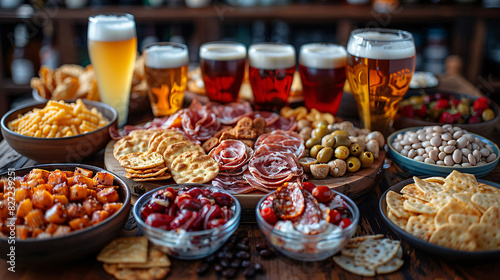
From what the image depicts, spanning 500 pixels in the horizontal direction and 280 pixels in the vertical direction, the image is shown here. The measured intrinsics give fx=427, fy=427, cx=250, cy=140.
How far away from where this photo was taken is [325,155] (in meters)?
1.37

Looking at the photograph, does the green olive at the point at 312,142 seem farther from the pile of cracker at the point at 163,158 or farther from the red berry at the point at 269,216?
the red berry at the point at 269,216

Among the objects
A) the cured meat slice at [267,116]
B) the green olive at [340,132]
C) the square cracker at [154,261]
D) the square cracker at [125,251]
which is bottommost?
the square cracker at [154,261]

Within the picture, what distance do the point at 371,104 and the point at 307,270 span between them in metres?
0.80

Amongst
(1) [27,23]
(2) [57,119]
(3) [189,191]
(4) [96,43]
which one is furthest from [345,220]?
(1) [27,23]

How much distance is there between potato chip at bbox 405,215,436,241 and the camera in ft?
3.49

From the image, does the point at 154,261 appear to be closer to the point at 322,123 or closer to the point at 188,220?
the point at 188,220

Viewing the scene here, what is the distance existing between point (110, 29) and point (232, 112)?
59cm

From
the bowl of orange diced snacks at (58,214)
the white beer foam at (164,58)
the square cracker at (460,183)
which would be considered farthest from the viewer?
the white beer foam at (164,58)

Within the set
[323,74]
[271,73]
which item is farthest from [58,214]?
[323,74]

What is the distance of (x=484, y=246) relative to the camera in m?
1.02

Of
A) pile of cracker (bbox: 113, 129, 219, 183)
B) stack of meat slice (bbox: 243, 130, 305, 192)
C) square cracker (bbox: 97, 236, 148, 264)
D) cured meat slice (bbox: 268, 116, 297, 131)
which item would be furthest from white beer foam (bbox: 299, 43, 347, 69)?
square cracker (bbox: 97, 236, 148, 264)

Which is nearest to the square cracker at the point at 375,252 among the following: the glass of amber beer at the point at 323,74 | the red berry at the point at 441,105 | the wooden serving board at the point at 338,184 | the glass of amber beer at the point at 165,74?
the wooden serving board at the point at 338,184

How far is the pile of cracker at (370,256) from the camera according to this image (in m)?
1.04

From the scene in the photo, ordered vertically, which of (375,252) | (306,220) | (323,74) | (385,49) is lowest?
(375,252)
